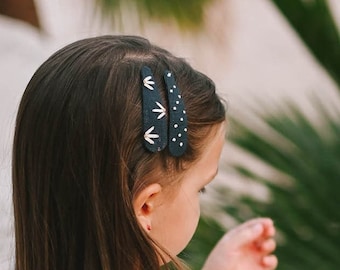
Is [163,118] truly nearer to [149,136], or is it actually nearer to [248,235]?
[149,136]

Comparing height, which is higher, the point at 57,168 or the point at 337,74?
the point at 57,168

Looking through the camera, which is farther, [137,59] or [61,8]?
[61,8]

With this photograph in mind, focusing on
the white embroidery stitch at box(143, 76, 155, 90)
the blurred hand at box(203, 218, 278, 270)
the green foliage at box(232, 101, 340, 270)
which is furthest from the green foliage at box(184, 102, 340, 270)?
the white embroidery stitch at box(143, 76, 155, 90)

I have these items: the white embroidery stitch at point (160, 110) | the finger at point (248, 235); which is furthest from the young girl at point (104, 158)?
the finger at point (248, 235)

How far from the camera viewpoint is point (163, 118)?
54.2 inches

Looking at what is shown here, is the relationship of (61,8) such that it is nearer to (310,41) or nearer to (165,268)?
(310,41)

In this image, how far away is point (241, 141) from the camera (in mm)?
2221

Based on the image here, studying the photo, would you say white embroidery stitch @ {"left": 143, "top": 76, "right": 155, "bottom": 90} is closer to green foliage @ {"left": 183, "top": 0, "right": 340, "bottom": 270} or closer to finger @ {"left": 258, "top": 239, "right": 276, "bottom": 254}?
finger @ {"left": 258, "top": 239, "right": 276, "bottom": 254}

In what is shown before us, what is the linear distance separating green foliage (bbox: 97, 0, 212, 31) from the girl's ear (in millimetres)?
1889

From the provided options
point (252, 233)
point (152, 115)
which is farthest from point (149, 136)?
point (252, 233)

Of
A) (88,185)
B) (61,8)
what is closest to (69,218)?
(88,185)

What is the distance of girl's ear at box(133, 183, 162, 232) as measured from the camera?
4.60ft

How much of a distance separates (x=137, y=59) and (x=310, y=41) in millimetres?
892

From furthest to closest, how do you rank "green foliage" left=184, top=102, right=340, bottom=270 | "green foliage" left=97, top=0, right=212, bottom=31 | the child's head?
"green foliage" left=97, top=0, right=212, bottom=31 → "green foliage" left=184, top=102, right=340, bottom=270 → the child's head
